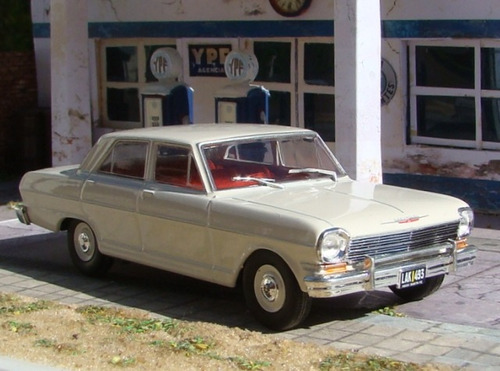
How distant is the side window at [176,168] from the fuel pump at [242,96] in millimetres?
2569

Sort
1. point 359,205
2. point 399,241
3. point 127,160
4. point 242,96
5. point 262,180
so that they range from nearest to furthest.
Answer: point 399,241 → point 359,205 → point 262,180 → point 127,160 → point 242,96

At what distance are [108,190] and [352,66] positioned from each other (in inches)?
116

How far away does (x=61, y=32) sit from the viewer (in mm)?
14102

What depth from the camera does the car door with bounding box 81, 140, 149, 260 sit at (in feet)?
30.5

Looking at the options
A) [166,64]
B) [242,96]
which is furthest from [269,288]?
[166,64]

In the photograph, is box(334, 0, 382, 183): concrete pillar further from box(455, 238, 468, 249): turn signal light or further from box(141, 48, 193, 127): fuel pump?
box(455, 238, 468, 249): turn signal light

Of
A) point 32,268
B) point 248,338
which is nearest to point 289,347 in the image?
point 248,338

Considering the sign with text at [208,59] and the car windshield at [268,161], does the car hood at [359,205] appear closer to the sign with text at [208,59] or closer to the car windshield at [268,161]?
the car windshield at [268,161]

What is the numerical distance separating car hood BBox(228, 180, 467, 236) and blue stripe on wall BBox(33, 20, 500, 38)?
4.08m

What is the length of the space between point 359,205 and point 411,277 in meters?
0.73

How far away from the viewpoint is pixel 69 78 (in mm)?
14125

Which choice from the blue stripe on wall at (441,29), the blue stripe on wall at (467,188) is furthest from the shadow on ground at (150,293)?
the blue stripe on wall at (441,29)

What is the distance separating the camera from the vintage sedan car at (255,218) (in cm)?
778

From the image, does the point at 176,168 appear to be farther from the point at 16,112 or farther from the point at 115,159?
the point at 16,112
